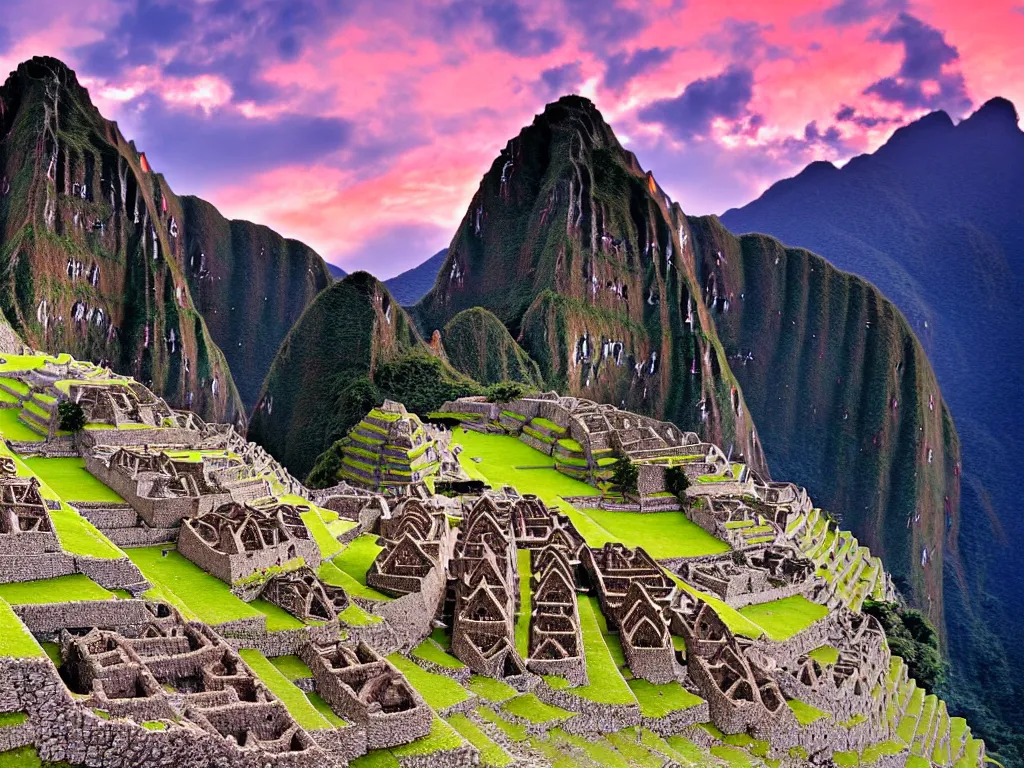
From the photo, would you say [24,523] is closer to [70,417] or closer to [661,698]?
[70,417]

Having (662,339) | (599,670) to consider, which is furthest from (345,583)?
(662,339)

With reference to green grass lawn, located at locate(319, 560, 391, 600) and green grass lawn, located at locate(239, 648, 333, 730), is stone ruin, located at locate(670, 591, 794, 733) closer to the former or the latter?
green grass lawn, located at locate(319, 560, 391, 600)

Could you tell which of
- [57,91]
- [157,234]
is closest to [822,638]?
[157,234]

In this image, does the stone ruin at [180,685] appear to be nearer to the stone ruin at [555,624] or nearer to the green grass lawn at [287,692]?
the green grass lawn at [287,692]

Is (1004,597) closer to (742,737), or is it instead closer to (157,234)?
(742,737)

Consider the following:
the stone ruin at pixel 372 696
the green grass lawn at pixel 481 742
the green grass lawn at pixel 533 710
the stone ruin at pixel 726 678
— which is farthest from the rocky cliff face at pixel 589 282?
the stone ruin at pixel 372 696

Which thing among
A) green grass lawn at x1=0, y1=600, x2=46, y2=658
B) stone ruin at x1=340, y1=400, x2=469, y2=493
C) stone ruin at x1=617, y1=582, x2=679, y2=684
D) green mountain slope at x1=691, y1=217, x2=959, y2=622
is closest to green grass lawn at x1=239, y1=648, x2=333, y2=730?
green grass lawn at x1=0, y1=600, x2=46, y2=658
